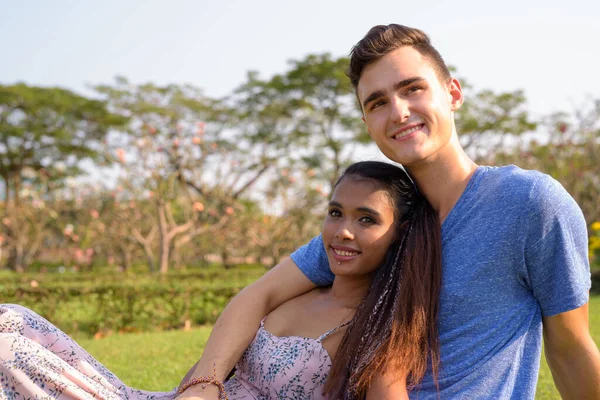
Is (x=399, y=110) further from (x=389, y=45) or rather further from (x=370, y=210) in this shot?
(x=370, y=210)

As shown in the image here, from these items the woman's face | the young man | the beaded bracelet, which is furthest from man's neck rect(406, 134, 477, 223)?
the beaded bracelet

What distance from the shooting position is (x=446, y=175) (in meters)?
1.81

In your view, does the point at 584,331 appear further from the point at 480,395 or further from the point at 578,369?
the point at 480,395

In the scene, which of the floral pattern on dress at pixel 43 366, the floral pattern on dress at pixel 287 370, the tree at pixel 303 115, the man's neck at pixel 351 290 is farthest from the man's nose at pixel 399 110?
the tree at pixel 303 115

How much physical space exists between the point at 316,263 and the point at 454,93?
690 millimetres

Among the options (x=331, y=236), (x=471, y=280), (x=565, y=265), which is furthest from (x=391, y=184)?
(x=565, y=265)

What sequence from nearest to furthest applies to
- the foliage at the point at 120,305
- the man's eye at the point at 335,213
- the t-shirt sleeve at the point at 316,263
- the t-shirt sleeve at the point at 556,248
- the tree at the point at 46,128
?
the t-shirt sleeve at the point at 556,248
the man's eye at the point at 335,213
the t-shirt sleeve at the point at 316,263
the foliage at the point at 120,305
the tree at the point at 46,128

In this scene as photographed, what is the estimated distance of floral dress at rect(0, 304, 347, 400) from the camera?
5.68 feet

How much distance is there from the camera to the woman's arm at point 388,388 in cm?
158

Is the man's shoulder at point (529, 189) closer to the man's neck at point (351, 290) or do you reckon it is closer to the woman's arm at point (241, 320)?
the man's neck at point (351, 290)

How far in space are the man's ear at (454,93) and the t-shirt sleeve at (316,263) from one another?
1.94 feet

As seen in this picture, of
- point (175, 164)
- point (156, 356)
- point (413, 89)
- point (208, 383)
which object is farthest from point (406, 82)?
point (175, 164)

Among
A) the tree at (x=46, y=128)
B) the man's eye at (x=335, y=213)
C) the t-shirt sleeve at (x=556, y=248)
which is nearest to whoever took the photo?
the t-shirt sleeve at (x=556, y=248)

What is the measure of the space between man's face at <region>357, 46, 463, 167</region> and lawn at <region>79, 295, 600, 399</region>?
2556 mm
